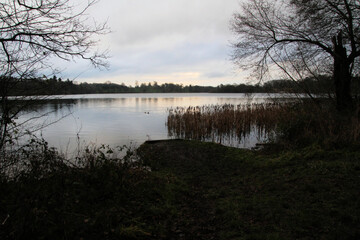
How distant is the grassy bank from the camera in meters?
2.98

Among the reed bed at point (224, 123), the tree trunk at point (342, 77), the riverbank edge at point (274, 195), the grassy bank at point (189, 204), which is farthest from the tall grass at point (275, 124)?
the grassy bank at point (189, 204)

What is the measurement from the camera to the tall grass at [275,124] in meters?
7.64

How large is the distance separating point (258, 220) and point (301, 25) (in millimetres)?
9663

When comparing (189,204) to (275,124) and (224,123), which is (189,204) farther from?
(275,124)

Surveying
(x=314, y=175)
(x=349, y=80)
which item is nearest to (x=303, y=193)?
(x=314, y=175)

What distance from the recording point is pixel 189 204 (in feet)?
14.8

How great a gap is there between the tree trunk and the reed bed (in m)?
4.12

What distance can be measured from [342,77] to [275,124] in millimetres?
4859

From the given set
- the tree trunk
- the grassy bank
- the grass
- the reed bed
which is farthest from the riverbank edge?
the reed bed

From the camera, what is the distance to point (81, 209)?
3.54m

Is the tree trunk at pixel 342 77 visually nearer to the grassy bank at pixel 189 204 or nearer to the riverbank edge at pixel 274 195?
the riverbank edge at pixel 274 195

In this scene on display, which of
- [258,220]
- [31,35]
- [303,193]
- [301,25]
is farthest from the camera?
[301,25]

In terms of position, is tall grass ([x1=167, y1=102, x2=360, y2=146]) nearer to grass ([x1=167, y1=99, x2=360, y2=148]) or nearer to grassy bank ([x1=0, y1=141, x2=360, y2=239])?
grass ([x1=167, y1=99, x2=360, y2=148])

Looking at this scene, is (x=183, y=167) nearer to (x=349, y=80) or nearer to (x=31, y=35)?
(x=31, y=35)
